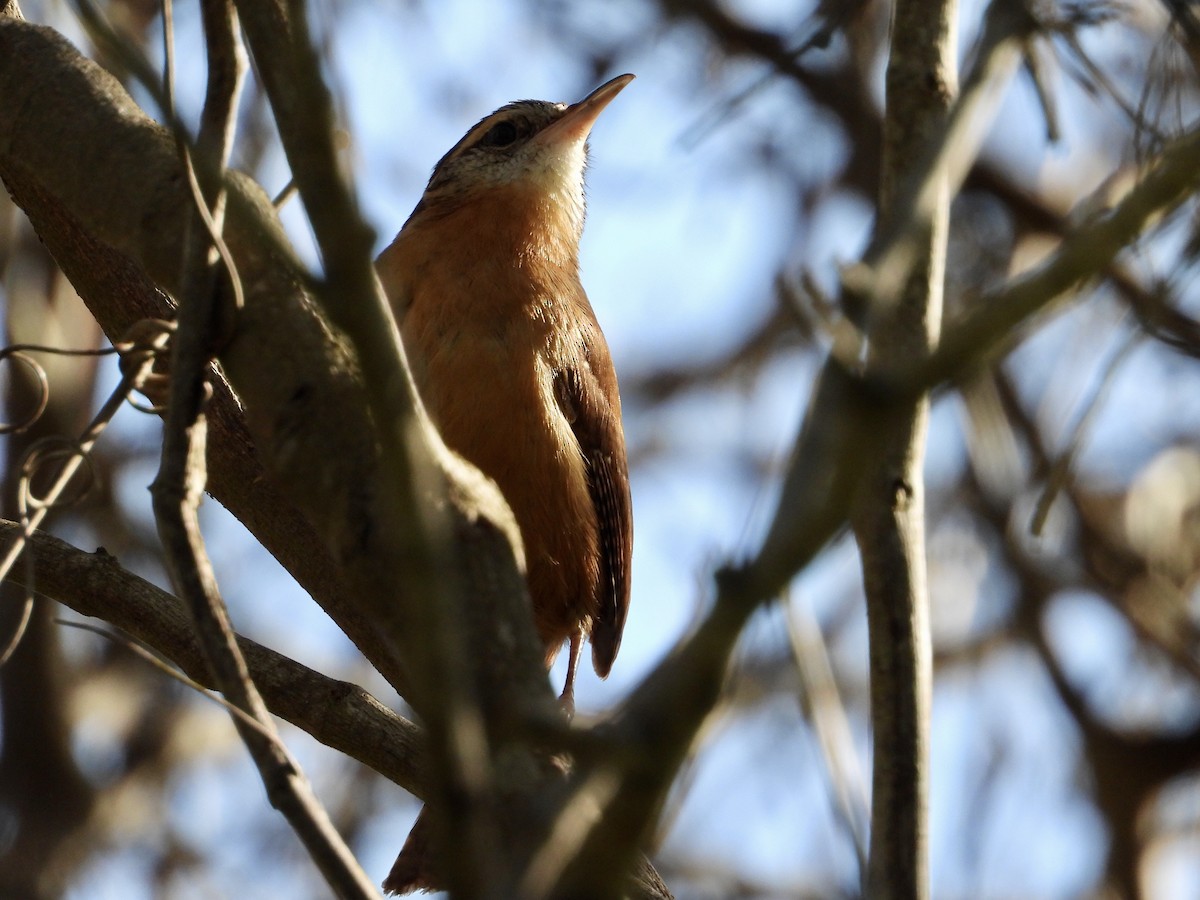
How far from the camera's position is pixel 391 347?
1.72 metres

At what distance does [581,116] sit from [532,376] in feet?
5.58

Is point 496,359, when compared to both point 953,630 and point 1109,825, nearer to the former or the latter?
point 1109,825

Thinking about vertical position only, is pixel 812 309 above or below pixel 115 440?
below

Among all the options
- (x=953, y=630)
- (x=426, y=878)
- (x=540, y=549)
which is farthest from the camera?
(x=953, y=630)

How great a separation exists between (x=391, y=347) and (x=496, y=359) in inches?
102

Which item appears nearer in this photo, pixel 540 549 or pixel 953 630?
pixel 540 549

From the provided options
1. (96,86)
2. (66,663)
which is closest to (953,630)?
(66,663)

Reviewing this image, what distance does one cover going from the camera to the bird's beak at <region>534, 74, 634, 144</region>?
18.3 ft

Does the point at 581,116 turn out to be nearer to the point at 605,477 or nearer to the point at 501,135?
Answer: the point at 501,135

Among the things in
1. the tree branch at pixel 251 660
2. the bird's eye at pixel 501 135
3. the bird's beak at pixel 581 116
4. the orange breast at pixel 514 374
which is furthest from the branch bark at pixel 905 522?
the bird's eye at pixel 501 135

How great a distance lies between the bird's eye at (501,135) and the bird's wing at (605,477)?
1304 mm

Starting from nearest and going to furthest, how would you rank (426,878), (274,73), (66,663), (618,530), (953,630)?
1. (274,73)
2. (426,878)
3. (618,530)
4. (66,663)
5. (953,630)

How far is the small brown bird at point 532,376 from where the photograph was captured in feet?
14.0

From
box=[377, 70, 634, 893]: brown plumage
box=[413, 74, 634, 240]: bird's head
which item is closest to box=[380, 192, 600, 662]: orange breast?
box=[377, 70, 634, 893]: brown plumage
